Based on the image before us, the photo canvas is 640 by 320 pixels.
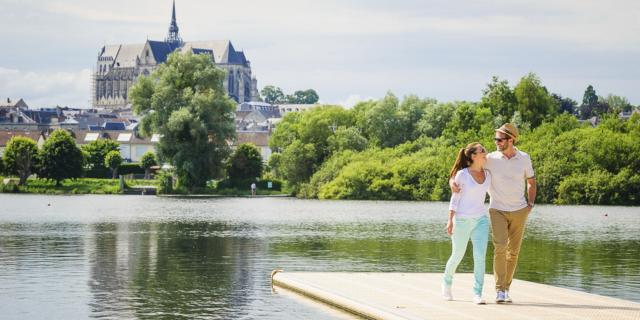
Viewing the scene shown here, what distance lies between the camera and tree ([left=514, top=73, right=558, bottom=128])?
9756 cm

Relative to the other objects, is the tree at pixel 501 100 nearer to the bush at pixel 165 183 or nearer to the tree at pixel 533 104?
the tree at pixel 533 104

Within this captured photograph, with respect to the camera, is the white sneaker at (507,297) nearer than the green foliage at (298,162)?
Yes

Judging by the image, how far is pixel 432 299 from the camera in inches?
678

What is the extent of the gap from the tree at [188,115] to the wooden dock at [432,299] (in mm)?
74726

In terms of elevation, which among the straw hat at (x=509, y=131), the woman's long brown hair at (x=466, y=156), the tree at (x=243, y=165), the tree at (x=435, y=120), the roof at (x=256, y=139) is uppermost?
the roof at (x=256, y=139)

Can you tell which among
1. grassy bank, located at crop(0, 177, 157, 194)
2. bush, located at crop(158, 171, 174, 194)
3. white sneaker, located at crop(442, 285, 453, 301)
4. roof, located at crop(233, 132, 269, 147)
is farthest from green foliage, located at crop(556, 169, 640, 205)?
roof, located at crop(233, 132, 269, 147)

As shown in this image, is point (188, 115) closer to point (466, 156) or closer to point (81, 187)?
point (81, 187)

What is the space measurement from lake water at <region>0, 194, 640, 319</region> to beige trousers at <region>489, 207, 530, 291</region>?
2.00 metres

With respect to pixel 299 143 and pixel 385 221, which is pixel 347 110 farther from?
pixel 385 221

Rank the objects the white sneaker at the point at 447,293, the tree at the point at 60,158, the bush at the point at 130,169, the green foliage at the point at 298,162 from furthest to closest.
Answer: the bush at the point at 130,169
the tree at the point at 60,158
the green foliage at the point at 298,162
the white sneaker at the point at 447,293

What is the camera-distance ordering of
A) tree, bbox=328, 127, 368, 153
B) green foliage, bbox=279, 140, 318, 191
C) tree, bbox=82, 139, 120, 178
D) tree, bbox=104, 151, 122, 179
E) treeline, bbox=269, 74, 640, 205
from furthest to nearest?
tree, bbox=104, 151, 122, 179 < tree, bbox=82, 139, 120, 178 < tree, bbox=328, 127, 368, 153 < green foliage, bbox=279, 140, 318, 191 < treeline, bbox=269, 74, 640, 205

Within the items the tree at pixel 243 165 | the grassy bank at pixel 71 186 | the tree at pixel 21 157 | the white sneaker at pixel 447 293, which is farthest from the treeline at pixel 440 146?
the white sneaker at pixel 447 293

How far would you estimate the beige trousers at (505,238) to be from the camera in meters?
16.4

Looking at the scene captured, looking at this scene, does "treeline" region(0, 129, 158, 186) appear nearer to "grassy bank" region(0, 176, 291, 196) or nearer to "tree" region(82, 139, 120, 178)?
"grassy bank" region(0, 176, 291, 196)
